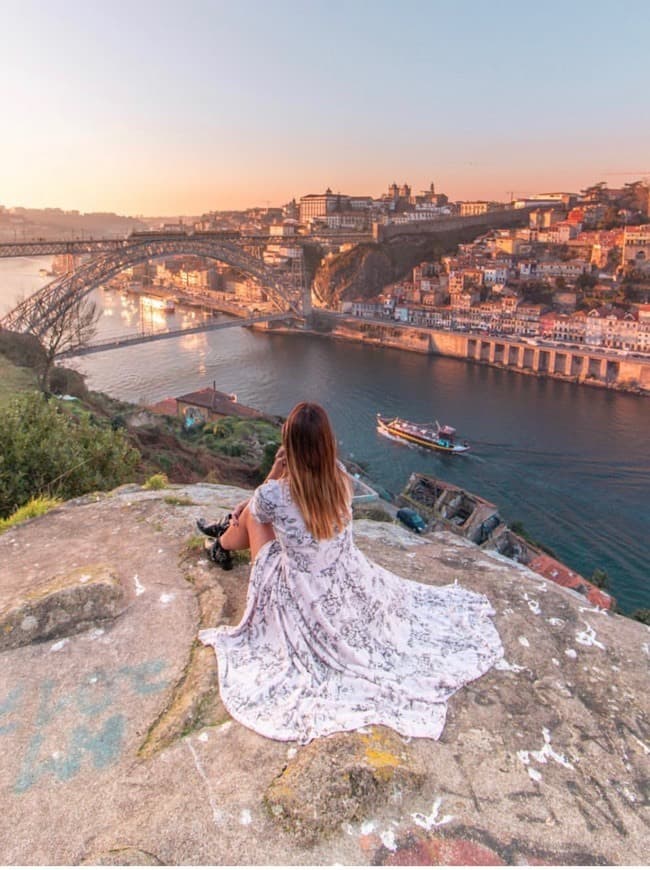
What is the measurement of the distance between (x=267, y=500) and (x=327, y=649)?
0.35 metres

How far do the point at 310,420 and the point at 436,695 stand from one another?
641mm

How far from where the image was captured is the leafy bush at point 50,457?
2.85m

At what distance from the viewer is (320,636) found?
1.38 metres

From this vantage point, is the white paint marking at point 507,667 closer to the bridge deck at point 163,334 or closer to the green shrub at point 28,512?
the green shrub at point 28,512

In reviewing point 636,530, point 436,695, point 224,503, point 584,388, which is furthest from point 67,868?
point 584,388

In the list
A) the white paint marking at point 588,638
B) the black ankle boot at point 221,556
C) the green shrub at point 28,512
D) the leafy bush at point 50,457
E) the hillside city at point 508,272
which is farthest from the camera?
the hillside city at point 508,272

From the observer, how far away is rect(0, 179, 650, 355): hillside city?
2547cm

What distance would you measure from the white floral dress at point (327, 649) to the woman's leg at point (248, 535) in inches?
1.2

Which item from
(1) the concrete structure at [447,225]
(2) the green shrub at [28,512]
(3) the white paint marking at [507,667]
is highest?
(1) the concrete structure at [447,225]

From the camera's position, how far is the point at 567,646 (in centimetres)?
160

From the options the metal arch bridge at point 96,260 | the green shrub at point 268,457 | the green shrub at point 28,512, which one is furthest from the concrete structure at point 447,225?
the green shrub at point 28,512

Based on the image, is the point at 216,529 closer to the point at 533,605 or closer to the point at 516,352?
the point at 533,605

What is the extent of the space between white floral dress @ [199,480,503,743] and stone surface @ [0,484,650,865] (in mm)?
40

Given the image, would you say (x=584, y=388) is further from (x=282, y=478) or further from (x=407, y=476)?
(x=282, y=478)
